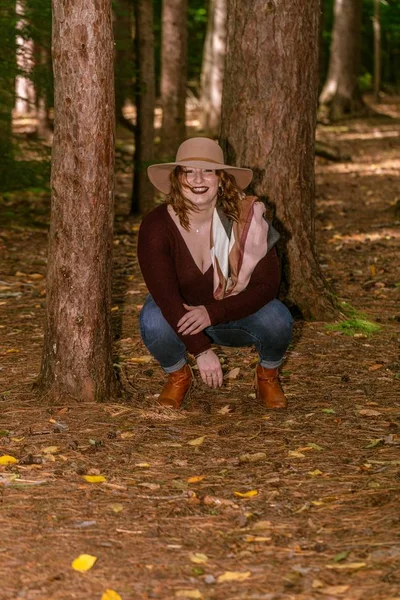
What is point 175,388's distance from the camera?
5340 millimetres

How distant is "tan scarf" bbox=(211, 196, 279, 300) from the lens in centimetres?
509

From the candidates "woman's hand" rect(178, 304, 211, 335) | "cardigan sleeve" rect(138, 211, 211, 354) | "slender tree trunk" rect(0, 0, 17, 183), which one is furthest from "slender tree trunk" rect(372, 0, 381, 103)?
"woman's hand" rect(178, 304, 211, 335)

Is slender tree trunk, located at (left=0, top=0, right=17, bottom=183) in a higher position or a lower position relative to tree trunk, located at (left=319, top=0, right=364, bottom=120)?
lower

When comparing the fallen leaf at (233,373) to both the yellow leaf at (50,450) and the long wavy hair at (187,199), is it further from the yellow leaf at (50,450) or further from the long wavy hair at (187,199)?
the yellow leaf at (50,450)

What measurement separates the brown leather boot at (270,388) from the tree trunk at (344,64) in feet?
65.4

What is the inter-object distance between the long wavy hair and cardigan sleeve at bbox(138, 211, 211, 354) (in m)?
0.11

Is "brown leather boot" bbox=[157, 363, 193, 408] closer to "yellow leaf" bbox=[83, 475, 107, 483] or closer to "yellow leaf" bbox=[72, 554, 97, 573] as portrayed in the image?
"yellow leaf" bbox=[83, 475, 107, 483]

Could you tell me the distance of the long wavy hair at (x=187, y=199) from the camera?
503cm

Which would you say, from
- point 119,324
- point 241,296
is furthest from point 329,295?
point 241,296

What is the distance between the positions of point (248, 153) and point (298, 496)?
3.15 metres

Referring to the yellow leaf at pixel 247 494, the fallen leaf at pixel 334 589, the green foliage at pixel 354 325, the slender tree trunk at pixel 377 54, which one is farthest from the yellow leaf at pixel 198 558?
the slender tree trunk at pixel 377 54

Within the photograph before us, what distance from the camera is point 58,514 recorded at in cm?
390

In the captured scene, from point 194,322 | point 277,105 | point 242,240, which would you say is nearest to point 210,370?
point 194,322

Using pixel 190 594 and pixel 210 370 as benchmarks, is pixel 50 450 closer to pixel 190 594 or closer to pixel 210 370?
pixel 210 370
